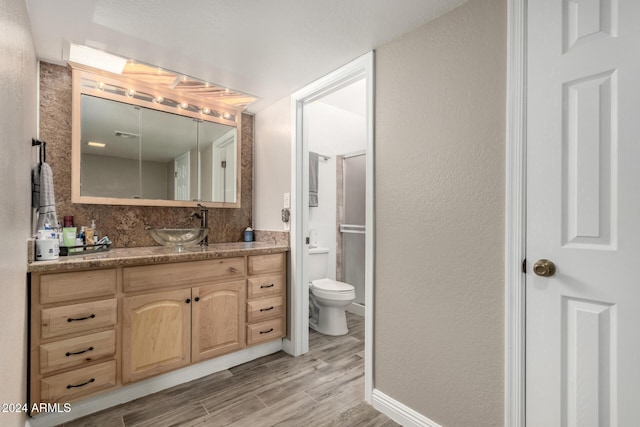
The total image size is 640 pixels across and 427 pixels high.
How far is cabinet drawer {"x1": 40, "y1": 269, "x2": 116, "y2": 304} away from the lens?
158 cm

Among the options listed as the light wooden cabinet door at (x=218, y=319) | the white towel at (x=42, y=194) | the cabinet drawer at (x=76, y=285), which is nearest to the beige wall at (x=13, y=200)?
the cabinet drawer at (x=76, y=285)

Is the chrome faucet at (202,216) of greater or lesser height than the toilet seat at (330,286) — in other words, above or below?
above

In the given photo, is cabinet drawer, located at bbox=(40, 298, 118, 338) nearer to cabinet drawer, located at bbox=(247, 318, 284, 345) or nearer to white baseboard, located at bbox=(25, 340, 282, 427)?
white baseboard, located at bbox=(25, 340, 282, 427)

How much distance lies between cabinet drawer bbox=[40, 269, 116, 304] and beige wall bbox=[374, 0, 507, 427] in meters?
1.63

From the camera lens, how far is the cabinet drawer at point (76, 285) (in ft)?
5.19

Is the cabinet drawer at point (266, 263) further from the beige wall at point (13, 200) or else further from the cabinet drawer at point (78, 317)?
the beige wall at point (13, 200)

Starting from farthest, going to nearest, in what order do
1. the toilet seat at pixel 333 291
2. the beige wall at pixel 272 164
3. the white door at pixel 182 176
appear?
the toilet seat at pixel 333 291 < the beige wall at pixel 272 164 < the white door at pixel 182 176

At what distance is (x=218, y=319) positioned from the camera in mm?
2215

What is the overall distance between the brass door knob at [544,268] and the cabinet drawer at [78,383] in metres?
2.31

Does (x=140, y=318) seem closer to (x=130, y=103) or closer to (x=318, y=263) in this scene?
(x=130, y=103)

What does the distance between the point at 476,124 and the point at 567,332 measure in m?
0.95

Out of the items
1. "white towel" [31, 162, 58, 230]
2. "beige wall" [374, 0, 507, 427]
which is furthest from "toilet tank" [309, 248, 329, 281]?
"white towel" [31, 162, 58, 230]

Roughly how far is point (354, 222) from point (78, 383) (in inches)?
111

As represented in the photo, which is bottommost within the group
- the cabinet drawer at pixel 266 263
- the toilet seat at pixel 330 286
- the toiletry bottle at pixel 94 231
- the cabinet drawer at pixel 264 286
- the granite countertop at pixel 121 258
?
the toilet seat at pixel 330 286
